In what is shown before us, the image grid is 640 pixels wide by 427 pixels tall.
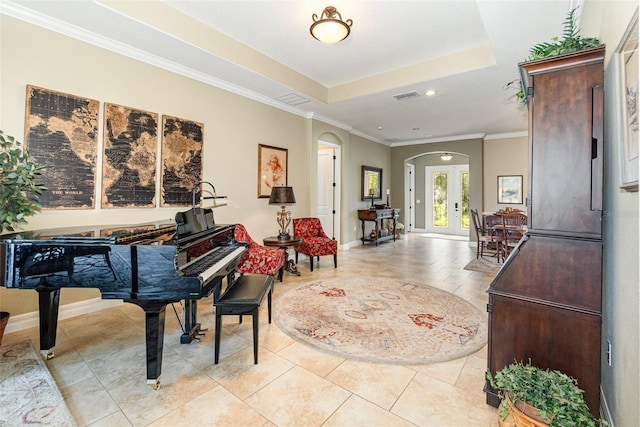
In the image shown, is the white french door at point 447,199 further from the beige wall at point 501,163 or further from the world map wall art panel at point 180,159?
the world map wall art panel at point 180,159

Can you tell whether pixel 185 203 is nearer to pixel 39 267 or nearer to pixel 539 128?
pixel 39 267

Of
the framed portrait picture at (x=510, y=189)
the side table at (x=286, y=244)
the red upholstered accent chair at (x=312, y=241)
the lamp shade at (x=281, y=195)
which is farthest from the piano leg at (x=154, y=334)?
the framed portrait picture at (x=510, y=189)

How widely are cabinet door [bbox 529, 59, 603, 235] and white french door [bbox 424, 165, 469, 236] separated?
30.0ft

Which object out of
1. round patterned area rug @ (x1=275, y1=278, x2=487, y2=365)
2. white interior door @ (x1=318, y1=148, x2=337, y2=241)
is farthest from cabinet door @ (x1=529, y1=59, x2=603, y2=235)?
white interior door @ (x1=318, y1=148, x2=337, y2=241)

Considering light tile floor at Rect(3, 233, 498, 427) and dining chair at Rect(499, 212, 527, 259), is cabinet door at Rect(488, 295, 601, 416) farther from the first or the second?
dining chair at Rect(499, 212, 527, 259)

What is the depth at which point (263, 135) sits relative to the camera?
496 centimetres

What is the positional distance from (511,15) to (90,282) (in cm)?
411

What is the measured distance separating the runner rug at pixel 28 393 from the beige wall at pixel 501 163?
350 inches

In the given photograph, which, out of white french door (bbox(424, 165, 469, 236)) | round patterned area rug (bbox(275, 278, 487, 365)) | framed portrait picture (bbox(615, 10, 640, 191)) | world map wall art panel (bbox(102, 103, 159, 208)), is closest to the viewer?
framed portrait picture (bbox(615, 10, 640, 191))

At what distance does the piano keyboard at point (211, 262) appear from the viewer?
1.98 metres

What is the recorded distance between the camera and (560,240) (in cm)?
155

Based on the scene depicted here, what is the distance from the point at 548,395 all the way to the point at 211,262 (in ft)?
7.36

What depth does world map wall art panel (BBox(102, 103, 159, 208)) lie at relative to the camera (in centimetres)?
317

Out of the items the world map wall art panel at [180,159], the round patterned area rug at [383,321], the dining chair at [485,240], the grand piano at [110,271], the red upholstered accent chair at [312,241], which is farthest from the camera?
the dining chair at [485,240]
